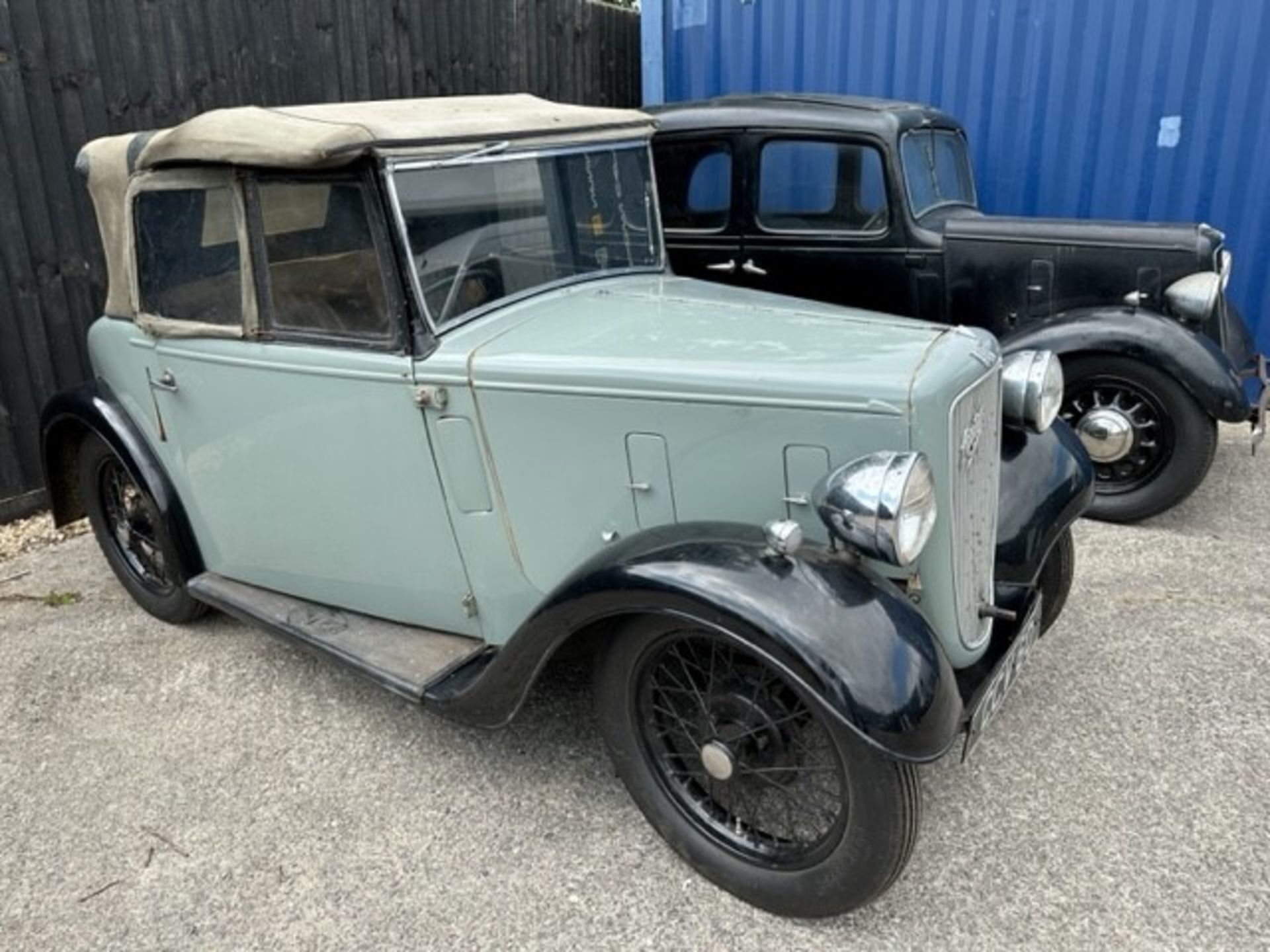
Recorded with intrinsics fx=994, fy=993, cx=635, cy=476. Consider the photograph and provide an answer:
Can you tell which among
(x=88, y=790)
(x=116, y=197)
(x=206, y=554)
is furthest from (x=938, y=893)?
(x=116, y=197)

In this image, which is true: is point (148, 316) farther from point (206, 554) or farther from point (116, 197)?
point (206, 554)

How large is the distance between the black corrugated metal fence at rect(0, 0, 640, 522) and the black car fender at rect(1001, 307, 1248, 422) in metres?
3.93

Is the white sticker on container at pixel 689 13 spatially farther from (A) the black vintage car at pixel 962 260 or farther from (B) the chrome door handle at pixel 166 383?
(B) the chrome door handle at pixel 166 383

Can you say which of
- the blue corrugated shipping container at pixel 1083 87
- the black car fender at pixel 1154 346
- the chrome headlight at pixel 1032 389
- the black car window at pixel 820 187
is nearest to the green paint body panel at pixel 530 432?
the chrome headlight at pixel 1032 389

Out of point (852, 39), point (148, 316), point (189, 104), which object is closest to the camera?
point (148, 316)

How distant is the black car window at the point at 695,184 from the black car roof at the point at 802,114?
0.12 meters

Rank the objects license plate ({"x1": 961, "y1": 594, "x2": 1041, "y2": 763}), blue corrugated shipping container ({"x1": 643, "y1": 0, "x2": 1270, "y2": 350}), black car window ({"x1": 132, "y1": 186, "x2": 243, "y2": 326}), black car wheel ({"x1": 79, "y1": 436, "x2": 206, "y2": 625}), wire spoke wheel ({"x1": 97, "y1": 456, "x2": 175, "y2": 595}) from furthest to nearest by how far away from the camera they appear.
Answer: blue corrugated shipping container ({"x1": 643, "y1": 0, "x2": 1270, "y2": 350})
wire spoke wheel ({"x1": 97, "y1": 456, "x2": 175, "y2": 595})
black car wheel ({"x1": 79, "y1": 436, "x2": 206, "y2": 625})
black car window ({"x1": 132, "y1": 186, "x2": 243, "y2": 326})
license plate ({"x1": 961, "y1": 594, "x2": 1041, "y2": 763})

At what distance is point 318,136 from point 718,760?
1800 mm

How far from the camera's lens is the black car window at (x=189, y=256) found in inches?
114

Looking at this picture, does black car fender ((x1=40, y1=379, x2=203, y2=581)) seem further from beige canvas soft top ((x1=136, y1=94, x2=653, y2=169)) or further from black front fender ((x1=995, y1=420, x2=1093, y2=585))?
black front fender ((x1=995, y1=420, x2=1093, y2=585))

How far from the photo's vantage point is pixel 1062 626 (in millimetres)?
3506

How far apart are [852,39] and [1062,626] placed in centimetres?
431

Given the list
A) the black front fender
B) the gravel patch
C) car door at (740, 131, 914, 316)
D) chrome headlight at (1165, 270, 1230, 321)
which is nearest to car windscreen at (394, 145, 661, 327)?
the black front fender

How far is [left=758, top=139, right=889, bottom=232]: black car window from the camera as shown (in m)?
4.88
